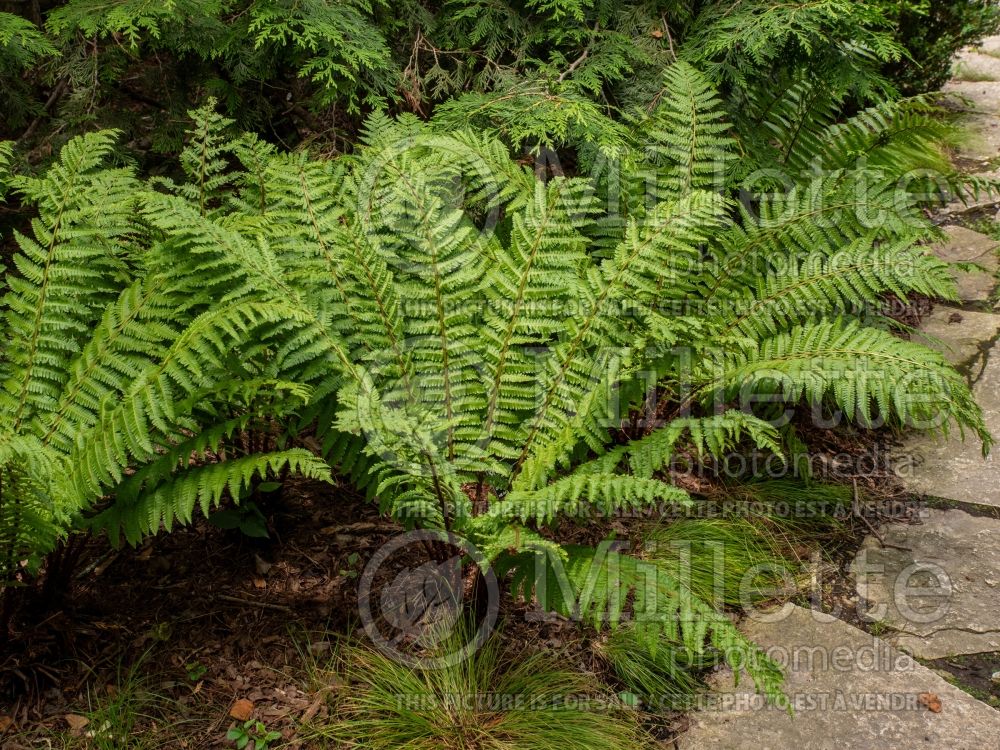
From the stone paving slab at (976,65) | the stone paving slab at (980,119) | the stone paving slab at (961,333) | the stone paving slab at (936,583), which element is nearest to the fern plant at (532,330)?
the stone paving slab at (936,583)

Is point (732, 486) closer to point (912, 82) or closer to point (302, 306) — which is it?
point (302, 306)

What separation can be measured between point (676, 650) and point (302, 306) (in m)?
1.31

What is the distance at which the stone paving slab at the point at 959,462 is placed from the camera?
279 centimetres

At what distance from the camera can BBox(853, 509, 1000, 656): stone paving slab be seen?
7.46 ft

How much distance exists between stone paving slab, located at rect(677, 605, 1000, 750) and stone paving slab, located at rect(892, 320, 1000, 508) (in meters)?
0.83

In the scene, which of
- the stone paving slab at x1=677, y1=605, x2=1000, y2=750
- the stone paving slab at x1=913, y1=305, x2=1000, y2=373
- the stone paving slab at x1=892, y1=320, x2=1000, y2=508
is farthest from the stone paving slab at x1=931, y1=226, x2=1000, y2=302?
the stone paving slab at x1=677, y1=605, x2=1000, y2=750

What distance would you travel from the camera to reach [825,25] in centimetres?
320

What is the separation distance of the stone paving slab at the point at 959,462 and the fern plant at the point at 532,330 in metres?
0.62

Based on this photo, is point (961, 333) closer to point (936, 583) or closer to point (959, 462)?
point (959, 462)

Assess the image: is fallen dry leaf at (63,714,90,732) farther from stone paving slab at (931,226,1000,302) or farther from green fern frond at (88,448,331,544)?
stone paving slab at (931,226,1000,302)

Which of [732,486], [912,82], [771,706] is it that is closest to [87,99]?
[732,486]

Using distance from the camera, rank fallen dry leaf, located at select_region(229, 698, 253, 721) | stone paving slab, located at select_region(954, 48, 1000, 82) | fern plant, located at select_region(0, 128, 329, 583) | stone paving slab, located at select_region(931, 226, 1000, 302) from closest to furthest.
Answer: fern plant, located at select_region(0, 128, 329, 583) → fallen dry leaf, located at select_region(229, 698, 253, 721) → stone paving slab, located at select_region(931, 226, 1000, 302) → stone paving slab, located at select_region(954, 48, 1000, 82)

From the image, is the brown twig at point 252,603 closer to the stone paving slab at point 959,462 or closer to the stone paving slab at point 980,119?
the stone paving slab at point 959,462

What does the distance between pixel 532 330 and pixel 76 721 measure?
4.84 ft
